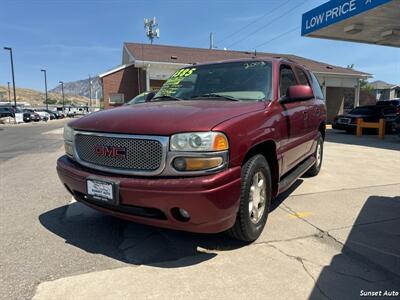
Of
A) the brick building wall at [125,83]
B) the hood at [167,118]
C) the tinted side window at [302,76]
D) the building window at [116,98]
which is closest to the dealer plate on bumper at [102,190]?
the hood at [167,118]

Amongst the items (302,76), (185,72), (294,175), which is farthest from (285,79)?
(185,72)

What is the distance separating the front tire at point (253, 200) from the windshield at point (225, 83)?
894 mm

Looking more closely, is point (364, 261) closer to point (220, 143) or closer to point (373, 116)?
point (220, 143)

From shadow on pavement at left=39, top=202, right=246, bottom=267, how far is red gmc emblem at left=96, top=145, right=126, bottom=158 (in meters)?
0.95

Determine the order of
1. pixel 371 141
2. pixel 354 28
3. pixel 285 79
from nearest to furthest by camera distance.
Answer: pixel 285 79, pixel 371 141, pixel 354 28

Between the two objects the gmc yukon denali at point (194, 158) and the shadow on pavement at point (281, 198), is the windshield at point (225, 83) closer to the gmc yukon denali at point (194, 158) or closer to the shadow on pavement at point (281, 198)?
the gmc yukon denali at point (194, 158)

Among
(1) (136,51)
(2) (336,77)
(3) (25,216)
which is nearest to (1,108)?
(1) (136,51)

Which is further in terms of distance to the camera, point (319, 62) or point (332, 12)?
point (319, 62)

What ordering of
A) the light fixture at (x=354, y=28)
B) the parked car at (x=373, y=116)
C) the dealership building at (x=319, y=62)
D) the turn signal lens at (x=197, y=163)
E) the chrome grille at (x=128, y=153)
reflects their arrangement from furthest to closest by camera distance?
the parked car at (x=373, y=116), the light fixture at (x=354, y=28), the dealership building at (x=319, y=62), the chrome grille at (x=128, y=153), the turn signal lens at (x=197, y=163)

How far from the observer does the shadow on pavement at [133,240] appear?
11.0 feet

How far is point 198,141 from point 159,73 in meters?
20.4

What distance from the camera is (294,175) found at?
4836 millimetres

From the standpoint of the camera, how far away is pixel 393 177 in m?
7.00

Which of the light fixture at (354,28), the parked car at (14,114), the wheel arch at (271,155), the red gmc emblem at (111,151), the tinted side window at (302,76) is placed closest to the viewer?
the red gmc emblem at (111,151)
